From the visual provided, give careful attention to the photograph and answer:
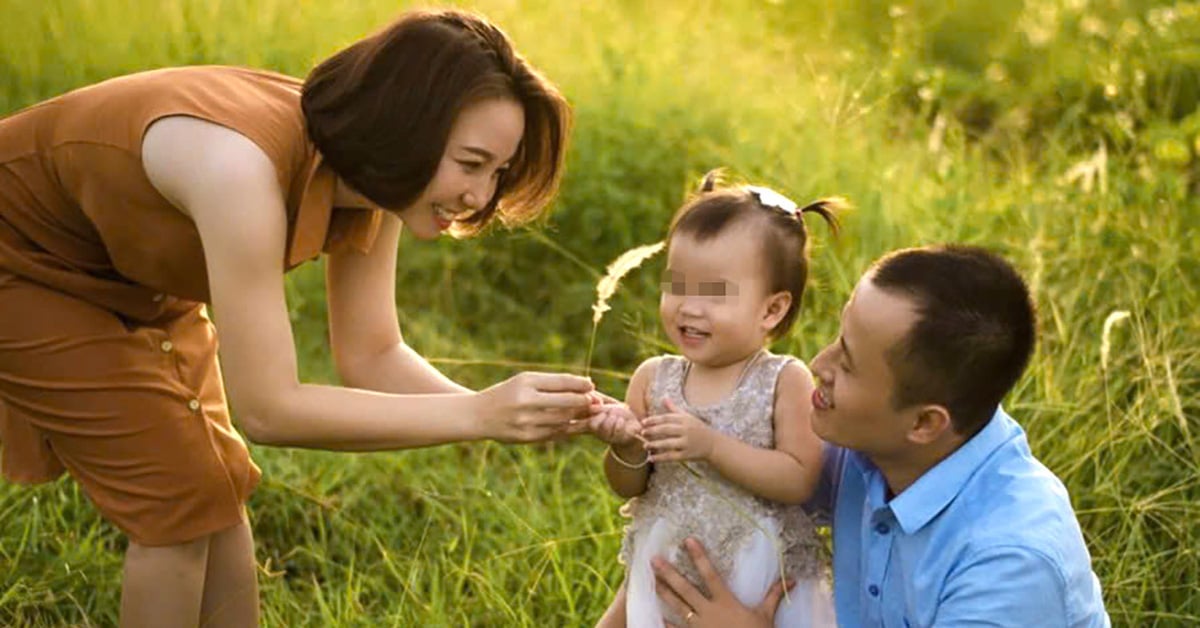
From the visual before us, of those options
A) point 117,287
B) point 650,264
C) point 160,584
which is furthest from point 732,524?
point 650,264

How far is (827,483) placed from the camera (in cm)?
265

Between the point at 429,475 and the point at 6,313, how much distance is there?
1.41m

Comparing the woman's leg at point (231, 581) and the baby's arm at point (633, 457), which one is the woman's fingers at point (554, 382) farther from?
the woman's leg at point (231, 581)

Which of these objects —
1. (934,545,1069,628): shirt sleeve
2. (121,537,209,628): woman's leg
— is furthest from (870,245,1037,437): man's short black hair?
(121,537,209,628): woman's leg

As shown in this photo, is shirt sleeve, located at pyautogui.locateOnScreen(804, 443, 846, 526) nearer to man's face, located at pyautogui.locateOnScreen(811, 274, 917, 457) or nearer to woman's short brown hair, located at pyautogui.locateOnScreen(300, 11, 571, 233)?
man's face, located at pyautogui.locateOnScreen(811, 274, 917, 457)

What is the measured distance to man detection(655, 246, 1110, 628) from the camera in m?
2.29

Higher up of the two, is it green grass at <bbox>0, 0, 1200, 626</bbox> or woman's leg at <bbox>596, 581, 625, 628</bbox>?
woman's leg at <bbox>596, 581, 625, 628</bbox>

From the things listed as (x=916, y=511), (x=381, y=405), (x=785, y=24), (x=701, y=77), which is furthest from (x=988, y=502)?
(x=785, y=24)

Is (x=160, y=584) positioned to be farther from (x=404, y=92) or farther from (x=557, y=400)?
(x=404, y=92)

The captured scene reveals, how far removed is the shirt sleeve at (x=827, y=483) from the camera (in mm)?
2633

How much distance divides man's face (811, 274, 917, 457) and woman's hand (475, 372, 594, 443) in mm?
362

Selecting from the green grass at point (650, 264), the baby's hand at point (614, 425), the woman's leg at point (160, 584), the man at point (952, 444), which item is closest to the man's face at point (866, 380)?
the man at point (952, 444)

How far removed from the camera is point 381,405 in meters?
2.53

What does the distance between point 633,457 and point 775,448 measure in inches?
8.6
